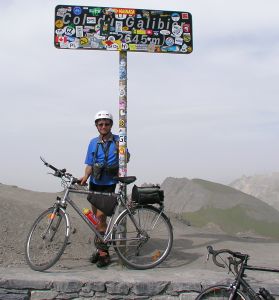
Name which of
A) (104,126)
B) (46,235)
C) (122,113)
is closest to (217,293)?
(46,235)

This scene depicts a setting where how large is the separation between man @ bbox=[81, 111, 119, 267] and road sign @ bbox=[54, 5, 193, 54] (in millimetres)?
1224

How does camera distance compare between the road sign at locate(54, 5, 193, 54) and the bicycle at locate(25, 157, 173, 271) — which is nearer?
the bicycle at locate(25, 157, 173, 271)

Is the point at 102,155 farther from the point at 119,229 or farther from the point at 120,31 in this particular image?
the point at 120,31

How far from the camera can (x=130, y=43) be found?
245 inches

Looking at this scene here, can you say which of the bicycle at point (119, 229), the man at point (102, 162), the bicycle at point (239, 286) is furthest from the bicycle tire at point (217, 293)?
the man at point (102, 162)

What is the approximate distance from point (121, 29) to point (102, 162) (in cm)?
199

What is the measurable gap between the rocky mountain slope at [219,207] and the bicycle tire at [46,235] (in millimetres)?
10111

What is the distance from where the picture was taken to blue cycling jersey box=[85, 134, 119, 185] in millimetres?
5660

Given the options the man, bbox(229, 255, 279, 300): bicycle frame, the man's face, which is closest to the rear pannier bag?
the man

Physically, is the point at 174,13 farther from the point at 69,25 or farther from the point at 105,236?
the point at 105,236

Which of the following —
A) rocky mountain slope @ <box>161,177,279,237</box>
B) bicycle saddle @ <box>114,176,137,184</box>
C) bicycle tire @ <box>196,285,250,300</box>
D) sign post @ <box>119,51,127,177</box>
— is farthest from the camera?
rocky mountain slope @ <box>161,177,279,237</box>

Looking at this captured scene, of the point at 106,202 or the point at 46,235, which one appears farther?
the point at 106,202

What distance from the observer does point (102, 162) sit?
5.66m

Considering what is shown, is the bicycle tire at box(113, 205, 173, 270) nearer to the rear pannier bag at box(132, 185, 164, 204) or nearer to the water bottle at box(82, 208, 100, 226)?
the rear pannier bag at box(132, 185, 164, 204)
